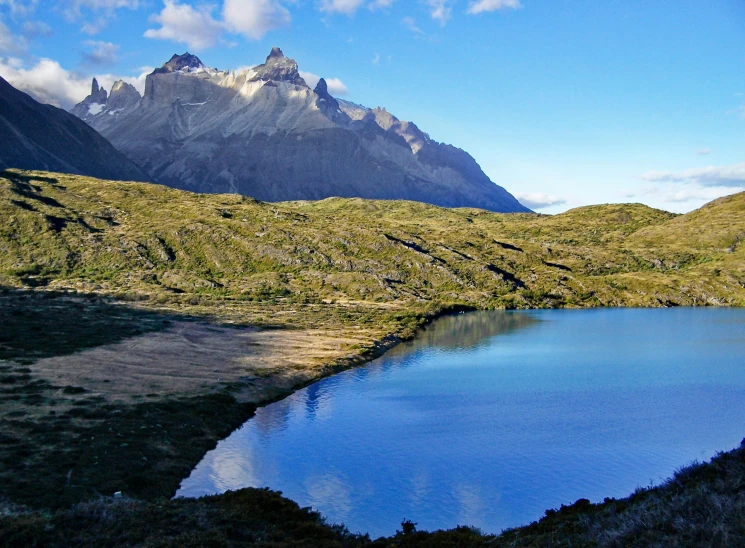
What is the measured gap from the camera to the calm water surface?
36.5 m

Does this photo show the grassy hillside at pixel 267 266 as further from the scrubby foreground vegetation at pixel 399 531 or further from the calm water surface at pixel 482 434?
the scrubby foreground vegetation at pixel 399 531

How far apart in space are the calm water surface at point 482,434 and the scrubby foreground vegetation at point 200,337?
152 inches

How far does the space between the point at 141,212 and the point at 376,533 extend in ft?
582

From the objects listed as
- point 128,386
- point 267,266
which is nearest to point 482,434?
point 128,386

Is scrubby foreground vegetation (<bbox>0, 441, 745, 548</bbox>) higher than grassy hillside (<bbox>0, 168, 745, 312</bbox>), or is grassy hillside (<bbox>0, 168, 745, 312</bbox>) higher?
grassy hillside (<bbox>0, 168, 745, 312</bbox>)

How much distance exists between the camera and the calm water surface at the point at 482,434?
36500 millimetres

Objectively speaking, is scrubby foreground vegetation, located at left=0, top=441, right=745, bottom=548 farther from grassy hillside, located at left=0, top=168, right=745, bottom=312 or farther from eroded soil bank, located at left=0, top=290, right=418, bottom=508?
grassy hillside, located at left=0, top=168, right=745, bottom=312

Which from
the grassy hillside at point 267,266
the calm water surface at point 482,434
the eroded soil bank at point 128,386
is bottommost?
the calm water surface at point 482,434

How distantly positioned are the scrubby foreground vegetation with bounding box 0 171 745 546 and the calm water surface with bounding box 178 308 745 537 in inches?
152

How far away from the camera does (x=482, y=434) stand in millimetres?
49125

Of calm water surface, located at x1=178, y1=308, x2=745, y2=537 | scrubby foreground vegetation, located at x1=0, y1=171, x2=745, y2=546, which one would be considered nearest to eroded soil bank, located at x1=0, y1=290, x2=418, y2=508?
scrubby foreground vegetation, located at x1=0, y1=171, x2=745, y2=546

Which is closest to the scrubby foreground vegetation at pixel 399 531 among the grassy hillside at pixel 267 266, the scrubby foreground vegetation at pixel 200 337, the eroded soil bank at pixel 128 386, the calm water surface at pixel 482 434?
the scrubby foreground vegetation at pixel 200 337

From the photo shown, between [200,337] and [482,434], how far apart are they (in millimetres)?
53624

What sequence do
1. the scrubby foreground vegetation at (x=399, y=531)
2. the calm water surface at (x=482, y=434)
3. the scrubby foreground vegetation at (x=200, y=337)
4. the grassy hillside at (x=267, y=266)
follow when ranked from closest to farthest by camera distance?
the scrubby foreground vegetation at (x=399, y=531) → the scrubby foreground vegetation at (x=200, y=337) → the calm water surface at (x=482, y=434) → the grassy hillside at (x=267, y=266)
